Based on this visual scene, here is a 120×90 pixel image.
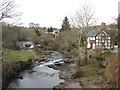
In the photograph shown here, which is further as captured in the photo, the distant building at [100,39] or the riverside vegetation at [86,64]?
the distant building at [100,39]

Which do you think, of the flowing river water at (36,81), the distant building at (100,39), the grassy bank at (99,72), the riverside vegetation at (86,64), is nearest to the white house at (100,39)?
the distant building at (100,39)

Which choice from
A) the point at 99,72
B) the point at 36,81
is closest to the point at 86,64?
the point at 99,72

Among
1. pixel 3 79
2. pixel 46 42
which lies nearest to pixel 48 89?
pixel 3 79

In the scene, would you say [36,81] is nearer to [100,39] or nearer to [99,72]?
[99,72]

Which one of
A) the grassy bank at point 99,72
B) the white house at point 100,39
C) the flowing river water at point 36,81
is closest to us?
the grassy bank at point 99,72

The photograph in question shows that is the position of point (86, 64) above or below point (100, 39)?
below

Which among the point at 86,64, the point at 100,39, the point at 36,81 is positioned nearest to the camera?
the point at 36,81

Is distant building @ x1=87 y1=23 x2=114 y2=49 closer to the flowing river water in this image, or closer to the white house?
the white house

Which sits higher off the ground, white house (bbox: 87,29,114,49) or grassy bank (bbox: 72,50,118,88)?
white house (bbox: 87,29,114,49)

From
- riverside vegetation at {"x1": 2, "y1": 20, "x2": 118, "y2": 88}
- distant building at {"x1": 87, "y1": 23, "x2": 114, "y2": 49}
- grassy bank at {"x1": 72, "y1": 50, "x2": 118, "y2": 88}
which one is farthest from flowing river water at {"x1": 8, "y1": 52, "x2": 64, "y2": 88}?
distant building at {"x1": 87, "y1": 23, "x2": 114, "y2": 49}

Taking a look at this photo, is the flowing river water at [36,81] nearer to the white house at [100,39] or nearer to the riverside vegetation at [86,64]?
the riverside vegetation at [86,64]

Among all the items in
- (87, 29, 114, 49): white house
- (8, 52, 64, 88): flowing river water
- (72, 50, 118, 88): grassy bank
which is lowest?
(8, 52, 64, 88): flowing river water

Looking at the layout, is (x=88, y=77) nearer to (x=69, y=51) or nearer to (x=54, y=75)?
(x=54, y=75)

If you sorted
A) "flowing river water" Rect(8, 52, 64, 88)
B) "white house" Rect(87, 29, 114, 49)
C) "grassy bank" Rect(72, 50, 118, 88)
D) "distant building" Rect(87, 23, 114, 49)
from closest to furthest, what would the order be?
"grassy bank" Rect(72, 50, 118, 88), "flowing river water" Rect(8, 52, 64, 88), "distant building" Rect(87, 23, 114, 49), "white house" Rect(87, 29, 114, 49)
